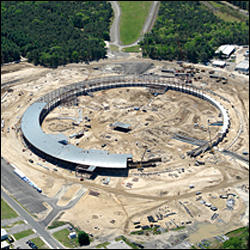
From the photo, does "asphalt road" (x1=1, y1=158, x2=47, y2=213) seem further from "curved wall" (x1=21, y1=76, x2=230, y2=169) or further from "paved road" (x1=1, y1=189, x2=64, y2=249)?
"curved wall" (x1=21, y1=76, x2=230, y2=169)

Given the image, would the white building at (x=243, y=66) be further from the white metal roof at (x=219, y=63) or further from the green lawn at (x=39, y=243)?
the green lawn at (x=39, y=243)

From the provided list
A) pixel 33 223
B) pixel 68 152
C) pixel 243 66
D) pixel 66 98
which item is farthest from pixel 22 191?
pixel 243 66

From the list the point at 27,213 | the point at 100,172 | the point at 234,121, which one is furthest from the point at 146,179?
the point at 234,121

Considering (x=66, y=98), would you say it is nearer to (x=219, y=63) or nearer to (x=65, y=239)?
(x=219, y=63)

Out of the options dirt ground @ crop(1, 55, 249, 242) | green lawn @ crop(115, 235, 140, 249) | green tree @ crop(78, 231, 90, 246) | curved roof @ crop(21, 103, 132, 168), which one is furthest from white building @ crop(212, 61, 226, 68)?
green tree @ crop(78, 231, 90, 246)

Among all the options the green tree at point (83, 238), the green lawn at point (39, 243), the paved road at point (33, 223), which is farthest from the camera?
the paved road at point (33, 223)

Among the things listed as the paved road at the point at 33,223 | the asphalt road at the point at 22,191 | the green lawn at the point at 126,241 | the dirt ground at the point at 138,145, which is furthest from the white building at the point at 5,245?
the green lawn at the point at 126,241

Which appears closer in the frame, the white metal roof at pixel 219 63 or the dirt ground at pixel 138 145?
the dirt ground at pixel 138 145
